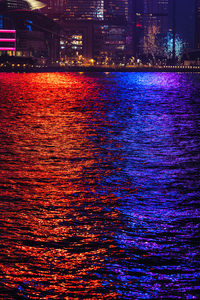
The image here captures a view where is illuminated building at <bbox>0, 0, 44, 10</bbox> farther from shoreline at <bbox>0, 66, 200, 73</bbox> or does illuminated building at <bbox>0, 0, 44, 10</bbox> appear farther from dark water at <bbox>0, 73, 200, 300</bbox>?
dark water at <bbox>0, 73, 200, 300</bbox>

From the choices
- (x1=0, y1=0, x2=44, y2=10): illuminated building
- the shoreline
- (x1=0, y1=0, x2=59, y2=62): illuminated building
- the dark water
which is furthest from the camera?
(x1=0, y1=0, x2=44, y2=10): illuminated building

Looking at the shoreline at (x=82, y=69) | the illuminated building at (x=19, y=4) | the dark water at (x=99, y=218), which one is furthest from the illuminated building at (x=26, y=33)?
the dark water at (x=99, y=218)

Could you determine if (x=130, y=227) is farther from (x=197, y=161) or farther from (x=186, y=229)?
(x=197, y=161)

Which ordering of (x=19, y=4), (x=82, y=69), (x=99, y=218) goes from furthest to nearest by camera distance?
(x=19, y=4), (x=82, y=69), (x=99, y=218)

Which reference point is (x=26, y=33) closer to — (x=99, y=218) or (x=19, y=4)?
(x=19, y=4)

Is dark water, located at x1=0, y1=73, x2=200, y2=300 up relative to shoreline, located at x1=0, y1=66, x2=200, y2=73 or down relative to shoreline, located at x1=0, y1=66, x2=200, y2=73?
down

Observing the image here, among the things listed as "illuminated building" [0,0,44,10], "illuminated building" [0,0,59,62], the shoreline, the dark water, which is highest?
"illuminated building" [0,0,44,10]

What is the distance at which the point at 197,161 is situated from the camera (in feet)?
38.2

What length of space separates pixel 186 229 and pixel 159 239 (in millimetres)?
559

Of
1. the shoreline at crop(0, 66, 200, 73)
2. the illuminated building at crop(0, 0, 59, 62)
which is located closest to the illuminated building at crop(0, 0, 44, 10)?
the illuminated building at crop(0, 0, 59, 62)

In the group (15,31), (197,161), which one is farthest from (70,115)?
(15,31)

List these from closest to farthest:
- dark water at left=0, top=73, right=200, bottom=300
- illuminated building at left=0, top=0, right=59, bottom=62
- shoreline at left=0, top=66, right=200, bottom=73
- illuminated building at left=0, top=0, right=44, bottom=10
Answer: dark water at left=0, top=73, right=200, bottom=300 → shoreline at left=0, top=66, right=200, bottom=73 → illuminated building at left=0, top=0, right=59, bottom=62 → illuminated building at left=0, top=0, right=44, bottom=10

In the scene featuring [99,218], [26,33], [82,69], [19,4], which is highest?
[19,4]

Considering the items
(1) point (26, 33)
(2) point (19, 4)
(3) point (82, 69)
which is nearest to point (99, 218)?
(3) point (82, 69)
